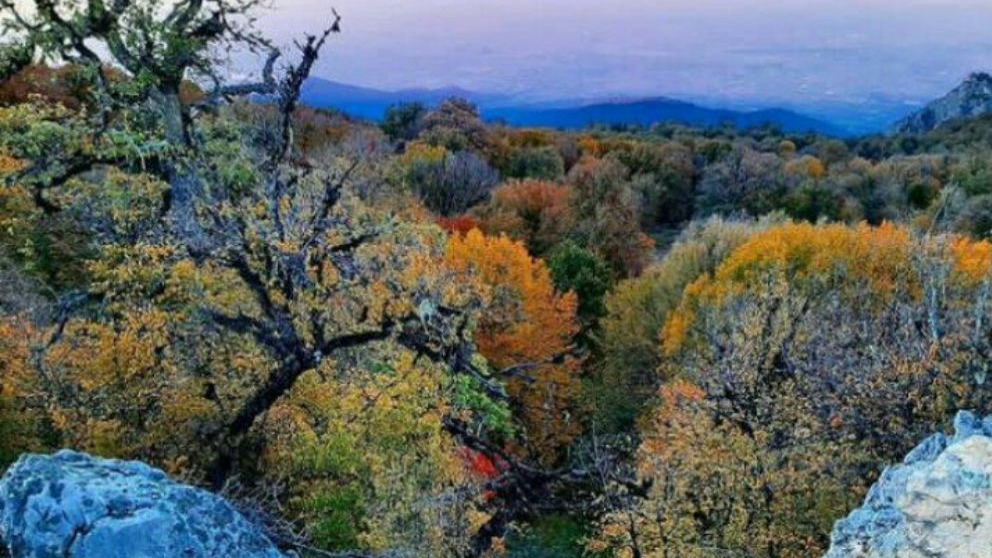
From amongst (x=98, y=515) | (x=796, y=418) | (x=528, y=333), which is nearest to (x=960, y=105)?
(x=528, y=333)

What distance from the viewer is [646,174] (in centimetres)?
10412

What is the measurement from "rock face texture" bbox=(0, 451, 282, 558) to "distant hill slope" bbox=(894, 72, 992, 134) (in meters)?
184

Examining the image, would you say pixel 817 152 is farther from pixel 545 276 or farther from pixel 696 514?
pixel 696 514

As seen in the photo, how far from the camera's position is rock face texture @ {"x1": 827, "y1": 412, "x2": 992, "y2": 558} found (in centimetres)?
1036

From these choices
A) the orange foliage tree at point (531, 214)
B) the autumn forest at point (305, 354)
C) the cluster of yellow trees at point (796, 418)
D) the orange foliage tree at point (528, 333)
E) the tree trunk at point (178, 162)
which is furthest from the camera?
the orange foliage tree at point (531, 214)

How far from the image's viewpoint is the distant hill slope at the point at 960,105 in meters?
178

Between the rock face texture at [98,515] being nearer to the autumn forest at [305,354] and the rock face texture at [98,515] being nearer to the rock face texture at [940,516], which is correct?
the autumn forest at [305,354]

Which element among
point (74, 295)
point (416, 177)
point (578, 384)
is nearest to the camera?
point (74, 295)

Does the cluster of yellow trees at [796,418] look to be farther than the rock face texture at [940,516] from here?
Yes

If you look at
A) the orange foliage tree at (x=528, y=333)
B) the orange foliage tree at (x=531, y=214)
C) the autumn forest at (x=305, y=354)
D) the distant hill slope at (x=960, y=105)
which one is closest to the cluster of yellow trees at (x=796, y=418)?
the autumn forest at (x=305, y=354)

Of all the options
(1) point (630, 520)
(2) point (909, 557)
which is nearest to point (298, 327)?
(1) point (630, 520)

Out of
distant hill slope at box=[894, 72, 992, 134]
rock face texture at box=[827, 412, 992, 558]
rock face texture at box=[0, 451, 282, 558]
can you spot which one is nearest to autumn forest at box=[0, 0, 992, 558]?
rock face texture at box=[0, 451, 282, 558]

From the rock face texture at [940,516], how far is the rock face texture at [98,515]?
8.31 m

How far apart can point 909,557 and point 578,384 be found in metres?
36.5
